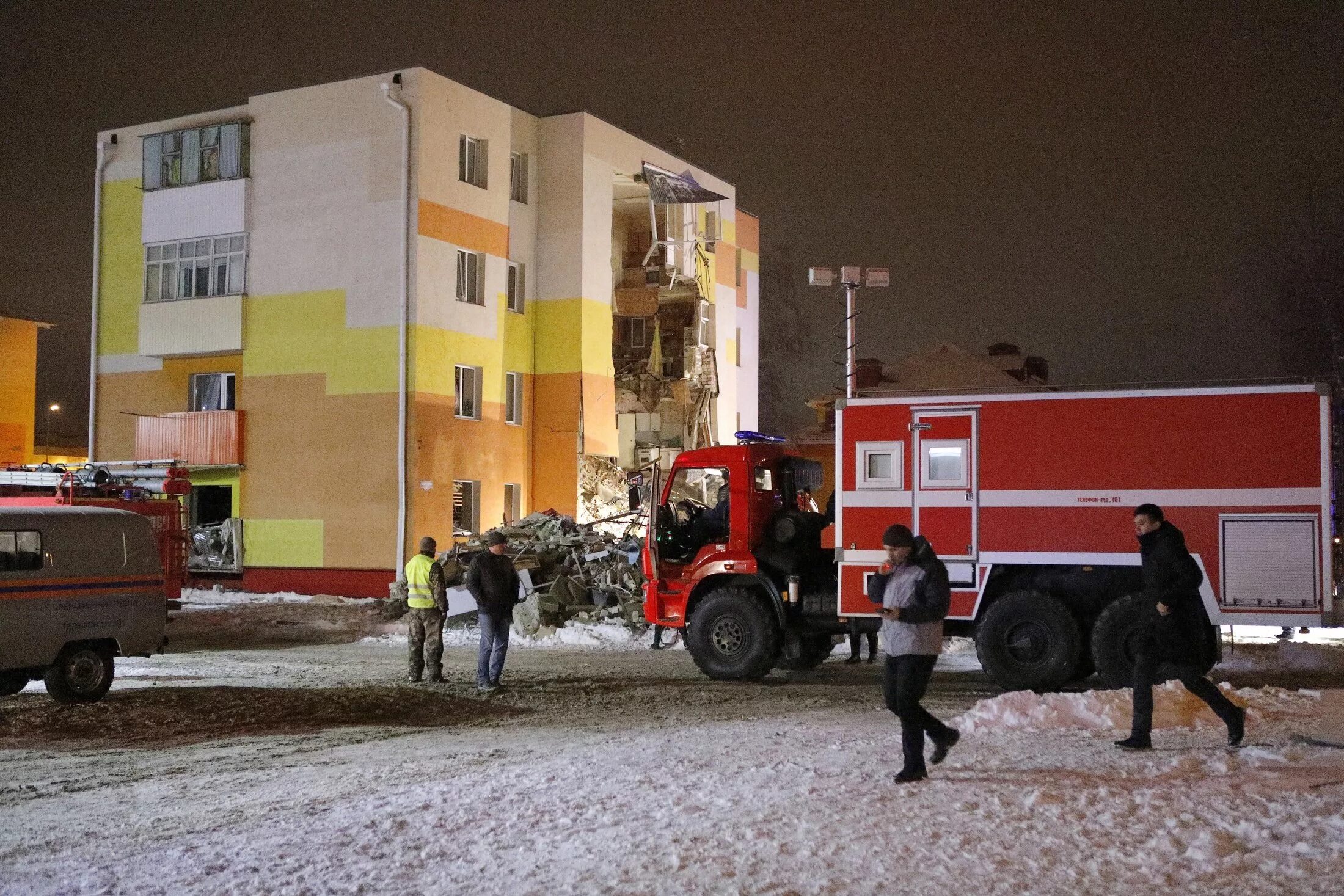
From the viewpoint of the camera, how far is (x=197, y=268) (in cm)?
3381

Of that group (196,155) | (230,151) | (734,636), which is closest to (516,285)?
(230,151)

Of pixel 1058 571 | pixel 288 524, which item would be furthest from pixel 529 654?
pixel 288 524

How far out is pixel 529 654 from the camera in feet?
63.6

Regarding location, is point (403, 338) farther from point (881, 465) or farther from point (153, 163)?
point (881, 465)

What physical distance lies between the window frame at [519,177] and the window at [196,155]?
7.14 meters

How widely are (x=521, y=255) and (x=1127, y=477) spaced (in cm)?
2350

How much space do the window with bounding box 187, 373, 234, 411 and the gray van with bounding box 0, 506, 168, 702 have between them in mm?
21179

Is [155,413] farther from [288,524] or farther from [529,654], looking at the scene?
[529,654]

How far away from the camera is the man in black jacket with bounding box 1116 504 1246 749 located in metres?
9.02

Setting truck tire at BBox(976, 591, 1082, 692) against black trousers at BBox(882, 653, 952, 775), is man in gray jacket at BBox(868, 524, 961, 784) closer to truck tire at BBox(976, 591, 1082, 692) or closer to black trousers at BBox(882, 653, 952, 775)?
black trousers at BBox(882, 653, 952, 775)

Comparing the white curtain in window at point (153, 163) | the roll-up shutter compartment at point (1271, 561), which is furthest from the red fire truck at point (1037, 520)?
the white curtain in window at point (153, 163)

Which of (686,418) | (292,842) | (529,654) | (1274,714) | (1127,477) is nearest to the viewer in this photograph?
(292,842)

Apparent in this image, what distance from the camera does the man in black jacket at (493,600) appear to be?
13891mm

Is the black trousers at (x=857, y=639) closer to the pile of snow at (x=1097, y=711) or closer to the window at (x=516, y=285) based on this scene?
the pile of snow at (x=1097, y=711)
